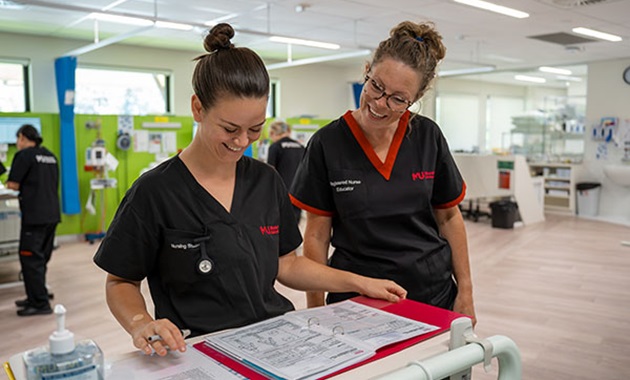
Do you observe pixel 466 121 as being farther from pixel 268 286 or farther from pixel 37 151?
pixel 268 286

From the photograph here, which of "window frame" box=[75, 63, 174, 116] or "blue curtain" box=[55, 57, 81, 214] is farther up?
"window frame" box=[75, 63, 174, 116]

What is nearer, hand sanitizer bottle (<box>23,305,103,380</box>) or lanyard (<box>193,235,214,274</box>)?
hand sanitizer bottle (<box>23,305,103,380</box>)

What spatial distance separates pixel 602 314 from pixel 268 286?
3758 mm

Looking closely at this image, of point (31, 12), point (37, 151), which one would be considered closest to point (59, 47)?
point (31, 12)

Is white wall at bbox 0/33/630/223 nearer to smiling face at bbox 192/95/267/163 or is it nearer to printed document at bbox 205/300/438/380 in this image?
smiling face at bbox 192/95/267/163

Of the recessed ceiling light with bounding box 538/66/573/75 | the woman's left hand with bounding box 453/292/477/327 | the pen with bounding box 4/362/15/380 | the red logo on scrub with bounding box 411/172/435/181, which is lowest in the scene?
the woman's left hand with bounding box 453/292/477/327

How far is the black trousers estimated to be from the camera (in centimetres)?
436

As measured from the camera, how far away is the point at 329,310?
52.9 inches

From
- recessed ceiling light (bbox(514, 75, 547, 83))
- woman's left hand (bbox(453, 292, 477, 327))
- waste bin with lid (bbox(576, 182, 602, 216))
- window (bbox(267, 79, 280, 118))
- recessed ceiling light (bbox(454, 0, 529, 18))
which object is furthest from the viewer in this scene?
recessed ceiling light (bbox(514, 75, 547, 83))

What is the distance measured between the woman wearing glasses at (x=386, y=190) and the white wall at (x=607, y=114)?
28.0ft

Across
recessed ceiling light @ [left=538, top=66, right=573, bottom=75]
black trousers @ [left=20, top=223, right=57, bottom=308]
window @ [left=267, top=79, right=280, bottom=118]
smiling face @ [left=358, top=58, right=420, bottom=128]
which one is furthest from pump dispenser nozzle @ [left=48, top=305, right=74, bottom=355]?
recessed ceiling light @ [left=538, top=66, right=573, bottom=75]

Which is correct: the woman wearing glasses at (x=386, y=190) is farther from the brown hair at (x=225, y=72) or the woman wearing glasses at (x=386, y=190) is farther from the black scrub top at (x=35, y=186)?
the black scrub top at (x=35, y=186)

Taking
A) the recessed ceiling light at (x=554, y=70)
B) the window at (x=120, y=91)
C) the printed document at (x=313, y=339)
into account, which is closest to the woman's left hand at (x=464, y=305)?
the printed document at (x=313, y=339)

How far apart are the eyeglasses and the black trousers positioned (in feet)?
12.2
